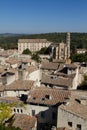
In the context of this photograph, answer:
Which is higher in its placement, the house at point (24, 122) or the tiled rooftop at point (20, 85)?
the tiled rooftop at point (20, 85)

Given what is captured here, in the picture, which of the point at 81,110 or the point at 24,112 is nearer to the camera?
the point at 81,110

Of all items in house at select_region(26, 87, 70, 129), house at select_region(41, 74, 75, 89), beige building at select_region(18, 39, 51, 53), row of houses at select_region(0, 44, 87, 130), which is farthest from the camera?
beige building at select_region(18, 39, 51, 53)

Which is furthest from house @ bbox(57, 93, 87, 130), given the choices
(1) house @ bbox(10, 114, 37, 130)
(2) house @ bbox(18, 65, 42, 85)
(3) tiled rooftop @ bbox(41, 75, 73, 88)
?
(2) house @ bbox(18, 65, 42, 85)

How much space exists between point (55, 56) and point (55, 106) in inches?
3228

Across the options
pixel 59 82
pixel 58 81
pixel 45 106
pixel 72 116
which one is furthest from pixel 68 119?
pixel 58 81

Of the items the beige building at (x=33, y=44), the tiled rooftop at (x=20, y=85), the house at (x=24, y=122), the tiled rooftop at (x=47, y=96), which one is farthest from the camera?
the beige building at (x=33, y=44)

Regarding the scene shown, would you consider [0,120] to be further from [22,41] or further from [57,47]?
[22,41]

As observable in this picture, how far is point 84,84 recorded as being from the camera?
57312mm

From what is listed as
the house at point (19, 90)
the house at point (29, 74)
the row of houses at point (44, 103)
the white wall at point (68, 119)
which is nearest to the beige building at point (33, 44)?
the house at point (29, 74)

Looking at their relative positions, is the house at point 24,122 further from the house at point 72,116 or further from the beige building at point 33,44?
the beige building at point 33,44

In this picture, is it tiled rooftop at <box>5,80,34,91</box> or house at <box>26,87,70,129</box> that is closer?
house at <box>26,87,70,129</box>

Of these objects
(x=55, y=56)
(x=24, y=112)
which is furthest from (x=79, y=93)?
(x=55, y=56)

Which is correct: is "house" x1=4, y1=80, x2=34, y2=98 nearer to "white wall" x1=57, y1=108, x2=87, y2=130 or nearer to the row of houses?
the row of houses

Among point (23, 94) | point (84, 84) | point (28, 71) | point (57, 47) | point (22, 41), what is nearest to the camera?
point (23, 94)
